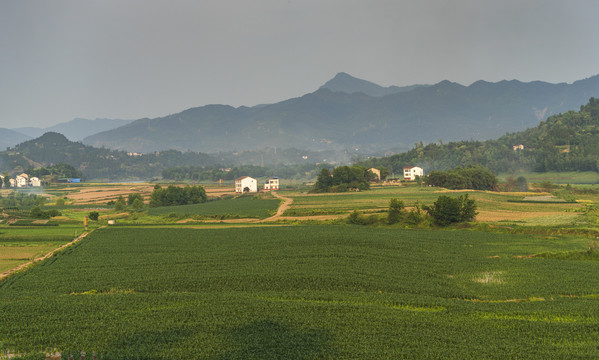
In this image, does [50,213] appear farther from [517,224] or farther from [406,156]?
[406,156]

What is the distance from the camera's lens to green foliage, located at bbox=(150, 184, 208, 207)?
82.6m

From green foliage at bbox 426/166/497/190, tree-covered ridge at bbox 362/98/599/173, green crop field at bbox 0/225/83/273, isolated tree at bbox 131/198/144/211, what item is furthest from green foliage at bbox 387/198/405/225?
tree-covered ridge at bbox 362/98/599/173

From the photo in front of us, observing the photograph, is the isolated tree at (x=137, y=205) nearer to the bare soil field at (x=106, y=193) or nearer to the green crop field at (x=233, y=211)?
the green crop field at (x=233, y=211)

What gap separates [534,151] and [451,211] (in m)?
93.9

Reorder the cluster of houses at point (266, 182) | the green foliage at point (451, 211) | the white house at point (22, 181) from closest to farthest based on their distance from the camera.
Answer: the green foliage at point (451, 211) < the cluster of houses at point (266, 182) < the white house at point (22, 181)

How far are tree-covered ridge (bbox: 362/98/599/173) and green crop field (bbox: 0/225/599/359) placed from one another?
288 feet

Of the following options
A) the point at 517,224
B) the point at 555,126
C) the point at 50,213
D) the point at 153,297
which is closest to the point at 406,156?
the point at 555,126

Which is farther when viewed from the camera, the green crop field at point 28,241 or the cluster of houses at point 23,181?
the cluster of houses at point 23,181

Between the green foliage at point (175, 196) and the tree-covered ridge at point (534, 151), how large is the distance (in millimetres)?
75892

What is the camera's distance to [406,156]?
15175 cm

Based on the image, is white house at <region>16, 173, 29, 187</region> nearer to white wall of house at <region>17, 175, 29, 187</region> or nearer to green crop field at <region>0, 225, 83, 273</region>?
white wall of house at <region>17, 175, 29, 187</region>

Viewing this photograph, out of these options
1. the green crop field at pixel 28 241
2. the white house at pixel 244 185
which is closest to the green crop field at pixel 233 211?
the green crop field at pixel 28 241

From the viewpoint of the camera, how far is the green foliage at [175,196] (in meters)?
82.6

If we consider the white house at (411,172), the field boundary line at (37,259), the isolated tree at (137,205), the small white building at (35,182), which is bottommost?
the field boundary line at (37,259)
